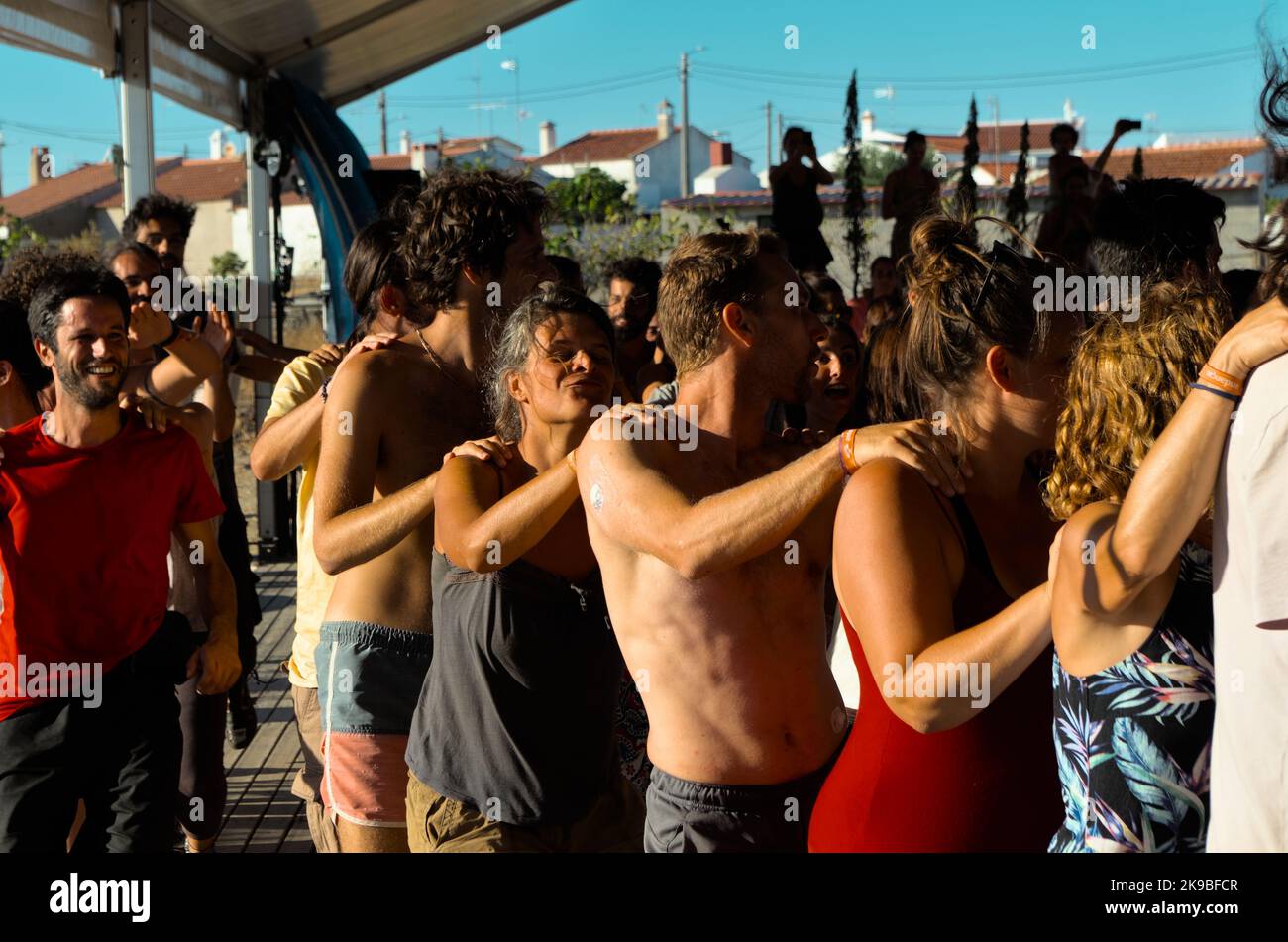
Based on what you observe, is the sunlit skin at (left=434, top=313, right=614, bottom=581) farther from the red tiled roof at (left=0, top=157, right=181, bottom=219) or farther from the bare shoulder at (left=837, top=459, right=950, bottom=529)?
the red tiled roof at (left=0, top=157, right=181, bottom=219)

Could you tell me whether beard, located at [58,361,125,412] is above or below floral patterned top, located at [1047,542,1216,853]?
above

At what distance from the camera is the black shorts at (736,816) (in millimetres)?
2236

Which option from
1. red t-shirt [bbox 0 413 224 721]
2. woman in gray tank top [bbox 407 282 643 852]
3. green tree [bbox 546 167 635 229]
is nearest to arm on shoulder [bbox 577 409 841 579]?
woman in gray tank top [bbox 407 282 643 852]

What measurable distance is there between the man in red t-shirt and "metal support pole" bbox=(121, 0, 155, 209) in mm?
3615

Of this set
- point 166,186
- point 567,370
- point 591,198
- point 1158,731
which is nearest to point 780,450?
point 567,370

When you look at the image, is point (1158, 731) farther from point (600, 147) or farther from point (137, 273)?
point (600, 147)

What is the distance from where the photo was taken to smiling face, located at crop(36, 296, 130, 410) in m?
3.23

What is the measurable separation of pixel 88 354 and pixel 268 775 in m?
2.59

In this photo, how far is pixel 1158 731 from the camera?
171 cm

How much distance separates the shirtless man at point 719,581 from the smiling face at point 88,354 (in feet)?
5.24

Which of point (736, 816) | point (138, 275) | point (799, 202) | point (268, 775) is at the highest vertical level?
point (799, 202)

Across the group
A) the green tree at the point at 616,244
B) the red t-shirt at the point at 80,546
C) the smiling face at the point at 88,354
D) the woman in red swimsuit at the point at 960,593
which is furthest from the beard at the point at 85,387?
the green tree at the point at 616,244
